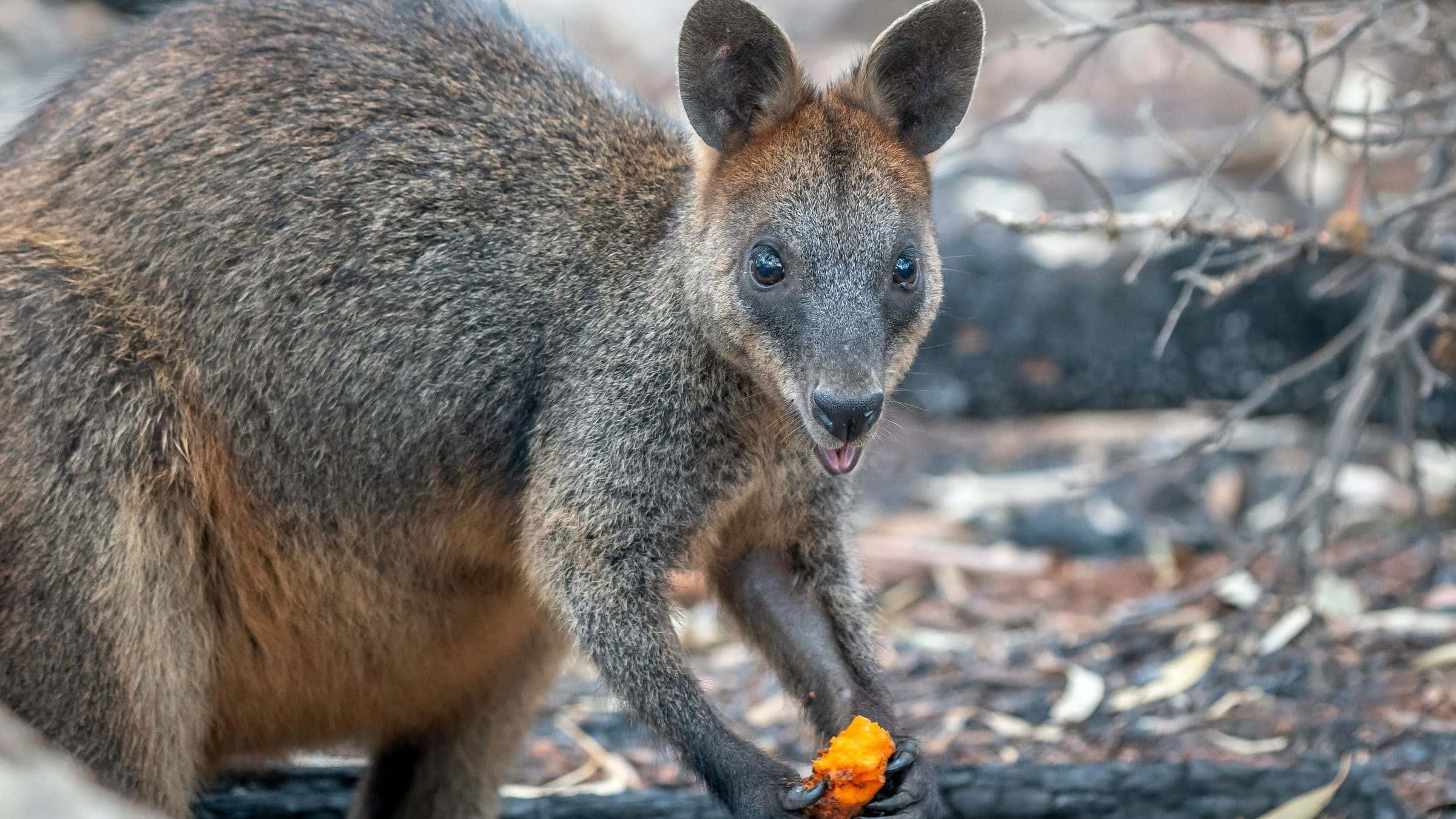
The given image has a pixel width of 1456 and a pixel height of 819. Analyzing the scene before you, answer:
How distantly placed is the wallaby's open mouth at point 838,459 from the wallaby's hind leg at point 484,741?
1.48 m

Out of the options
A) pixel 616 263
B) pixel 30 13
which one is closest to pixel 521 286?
pixel 616 263

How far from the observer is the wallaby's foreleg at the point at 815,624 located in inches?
180

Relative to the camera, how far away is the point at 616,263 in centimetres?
464

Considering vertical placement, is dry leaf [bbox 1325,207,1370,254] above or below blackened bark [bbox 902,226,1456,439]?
above

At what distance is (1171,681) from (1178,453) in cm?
104

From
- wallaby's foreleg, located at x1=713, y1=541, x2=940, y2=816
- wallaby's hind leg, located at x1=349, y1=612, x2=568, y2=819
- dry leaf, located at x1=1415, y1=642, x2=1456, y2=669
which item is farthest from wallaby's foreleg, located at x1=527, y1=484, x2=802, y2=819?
dry leaf, located at x1=1415, y1=642, x2=1456, y2=669

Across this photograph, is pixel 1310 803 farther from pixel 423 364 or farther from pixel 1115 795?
pixel 423 364

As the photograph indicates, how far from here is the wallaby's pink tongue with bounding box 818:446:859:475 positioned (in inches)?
159

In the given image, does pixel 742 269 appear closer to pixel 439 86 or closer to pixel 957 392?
pixel 439 86

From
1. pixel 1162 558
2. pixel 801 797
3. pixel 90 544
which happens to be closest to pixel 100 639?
pixel 90 544

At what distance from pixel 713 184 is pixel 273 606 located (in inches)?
73.2

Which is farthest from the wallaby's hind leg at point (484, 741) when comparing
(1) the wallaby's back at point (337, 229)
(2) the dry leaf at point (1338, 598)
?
(2) the dry leaf at point (1338, 598)

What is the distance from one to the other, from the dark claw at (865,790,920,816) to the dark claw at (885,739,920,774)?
0.07m

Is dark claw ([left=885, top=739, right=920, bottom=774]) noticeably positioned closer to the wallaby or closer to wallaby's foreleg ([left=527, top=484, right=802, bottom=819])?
the wallaby
